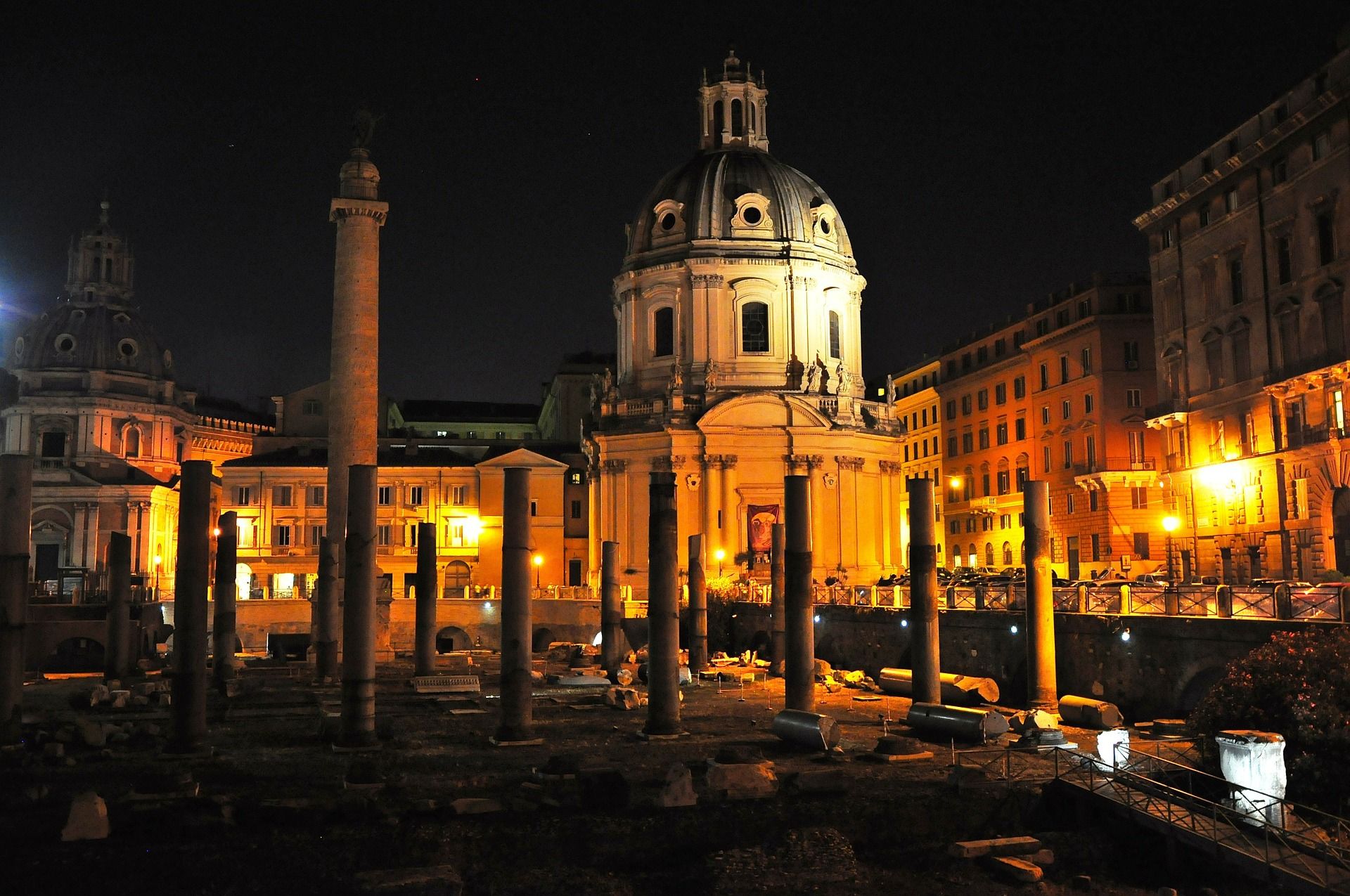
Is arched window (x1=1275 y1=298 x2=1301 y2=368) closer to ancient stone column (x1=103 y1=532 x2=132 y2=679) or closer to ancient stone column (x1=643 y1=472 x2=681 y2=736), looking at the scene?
ancient stone column (x1=643 y1=472 x2=681 y2=736)

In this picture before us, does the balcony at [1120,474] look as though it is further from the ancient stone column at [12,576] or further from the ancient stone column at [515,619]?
the ancient stone column at [12,576]

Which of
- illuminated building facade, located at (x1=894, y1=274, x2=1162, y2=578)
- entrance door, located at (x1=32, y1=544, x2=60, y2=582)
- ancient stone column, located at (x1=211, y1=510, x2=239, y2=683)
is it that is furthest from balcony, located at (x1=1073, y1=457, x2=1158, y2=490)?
entrance door, located at (x1=32, y1=544, x2=60, y2=582)

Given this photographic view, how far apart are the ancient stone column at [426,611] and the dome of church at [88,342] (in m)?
60.9

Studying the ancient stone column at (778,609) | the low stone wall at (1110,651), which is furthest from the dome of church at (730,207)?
the low stone wall at (1110,651)

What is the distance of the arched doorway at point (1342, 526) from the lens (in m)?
41.4

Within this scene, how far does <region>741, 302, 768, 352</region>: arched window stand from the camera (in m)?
74.2

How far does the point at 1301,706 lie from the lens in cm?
2081

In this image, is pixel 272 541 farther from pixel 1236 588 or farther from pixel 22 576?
pixel 1236 588

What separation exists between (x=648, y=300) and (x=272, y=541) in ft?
93.7

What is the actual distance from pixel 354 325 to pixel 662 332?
29302 millimetres

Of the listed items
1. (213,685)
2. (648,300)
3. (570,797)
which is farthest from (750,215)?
(570,797)

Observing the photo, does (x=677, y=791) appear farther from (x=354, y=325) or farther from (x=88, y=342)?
(x=88, y=342)

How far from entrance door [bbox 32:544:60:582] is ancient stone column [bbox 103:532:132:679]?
1699 inches

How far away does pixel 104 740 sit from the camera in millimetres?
29156
